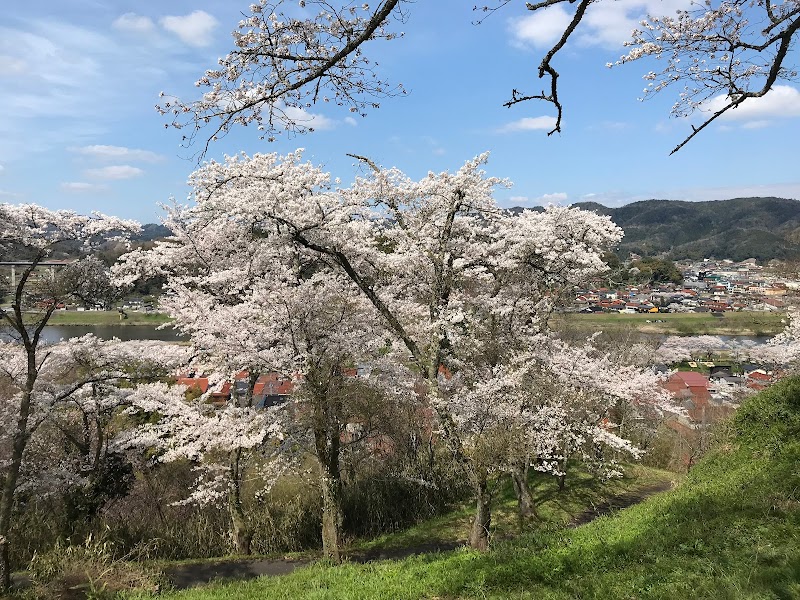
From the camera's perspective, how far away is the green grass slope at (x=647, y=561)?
4.30 metres

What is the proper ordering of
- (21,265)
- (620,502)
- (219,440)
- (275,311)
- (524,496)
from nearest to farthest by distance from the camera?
(21,265), (275,311), (219,440), (524,496), (620,502)

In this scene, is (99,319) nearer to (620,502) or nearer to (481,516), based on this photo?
(620,502)

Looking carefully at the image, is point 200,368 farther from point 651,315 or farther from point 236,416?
point 651,315

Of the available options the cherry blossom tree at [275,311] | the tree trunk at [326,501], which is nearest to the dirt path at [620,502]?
the cherry blossom tree at [275,311]

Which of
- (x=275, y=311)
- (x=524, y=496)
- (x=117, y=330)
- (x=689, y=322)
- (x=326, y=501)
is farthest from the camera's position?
(x=689, y=322)

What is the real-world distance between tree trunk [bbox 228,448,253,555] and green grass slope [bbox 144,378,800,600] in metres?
5.63

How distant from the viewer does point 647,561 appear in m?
4.96

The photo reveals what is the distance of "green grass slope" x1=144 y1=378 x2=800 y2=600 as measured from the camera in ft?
14.1

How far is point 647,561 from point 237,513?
34.3 feet

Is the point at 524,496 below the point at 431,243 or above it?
below

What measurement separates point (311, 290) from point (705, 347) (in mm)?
51538

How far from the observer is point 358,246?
12570mm

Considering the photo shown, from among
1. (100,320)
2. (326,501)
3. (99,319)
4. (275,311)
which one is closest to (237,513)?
(326,501)

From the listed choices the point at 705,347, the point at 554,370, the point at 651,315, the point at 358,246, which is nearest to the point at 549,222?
the point at 554,370
